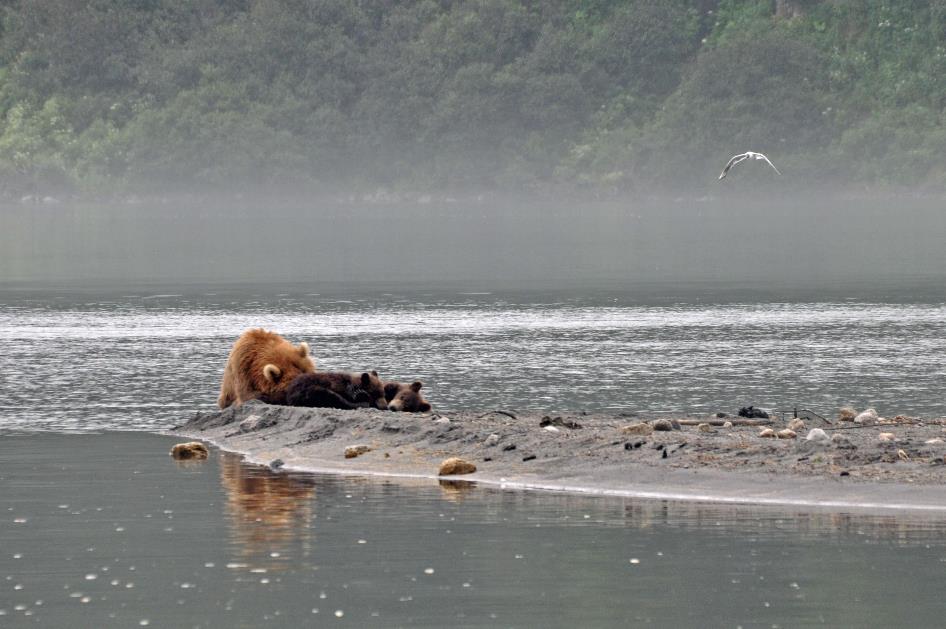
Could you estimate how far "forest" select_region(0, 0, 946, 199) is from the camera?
5782 inches

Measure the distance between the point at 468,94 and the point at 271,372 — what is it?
13099 cm

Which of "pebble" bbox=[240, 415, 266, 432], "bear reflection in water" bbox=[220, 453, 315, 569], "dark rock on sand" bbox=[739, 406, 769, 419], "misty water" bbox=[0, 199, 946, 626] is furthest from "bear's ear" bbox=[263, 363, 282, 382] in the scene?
"dark rock on sand" bbox=[739, 406, 769, 419]

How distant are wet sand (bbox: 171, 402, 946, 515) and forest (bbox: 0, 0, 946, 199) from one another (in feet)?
404

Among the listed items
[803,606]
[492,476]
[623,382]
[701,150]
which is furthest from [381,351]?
[701,150]

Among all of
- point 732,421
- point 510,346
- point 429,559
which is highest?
point 510,346

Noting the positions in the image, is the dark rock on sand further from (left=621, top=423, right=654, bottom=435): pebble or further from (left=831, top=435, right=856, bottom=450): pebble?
(left=831, top=435, right=856, bottom=450): pebble

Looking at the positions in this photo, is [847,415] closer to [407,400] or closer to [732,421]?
[732,421]

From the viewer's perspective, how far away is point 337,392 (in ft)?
82.6

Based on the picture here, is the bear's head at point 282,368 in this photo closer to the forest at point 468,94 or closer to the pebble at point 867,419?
the pebble at point 867,419

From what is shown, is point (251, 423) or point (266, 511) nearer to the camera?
point (266, 511)

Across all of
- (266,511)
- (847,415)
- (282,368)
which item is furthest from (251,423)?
(847,415)

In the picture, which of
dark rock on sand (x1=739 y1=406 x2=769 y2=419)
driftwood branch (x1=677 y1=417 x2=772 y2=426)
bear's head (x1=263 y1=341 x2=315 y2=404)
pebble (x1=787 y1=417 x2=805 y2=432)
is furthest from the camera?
bear's head (x1=263 y1=341 x2=315 y2=404)

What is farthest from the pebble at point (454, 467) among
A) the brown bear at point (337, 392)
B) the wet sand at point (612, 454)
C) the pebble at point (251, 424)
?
the pebble at point (251, 424)

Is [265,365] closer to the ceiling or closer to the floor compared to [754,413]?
closer to the ceiling
